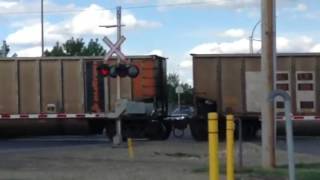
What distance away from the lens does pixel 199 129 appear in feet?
110

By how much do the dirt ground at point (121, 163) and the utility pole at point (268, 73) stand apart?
163 cm

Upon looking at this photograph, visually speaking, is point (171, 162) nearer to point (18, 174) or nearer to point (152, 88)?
point (18, 174)

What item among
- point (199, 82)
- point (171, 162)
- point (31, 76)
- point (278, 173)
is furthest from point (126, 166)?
point (31, 76)

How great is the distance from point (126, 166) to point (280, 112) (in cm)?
1573

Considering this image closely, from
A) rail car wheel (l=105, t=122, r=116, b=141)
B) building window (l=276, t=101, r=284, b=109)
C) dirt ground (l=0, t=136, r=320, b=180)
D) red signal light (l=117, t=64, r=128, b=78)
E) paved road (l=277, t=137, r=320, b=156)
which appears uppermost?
red signal light (l=117, t=64, r=128, b=78)

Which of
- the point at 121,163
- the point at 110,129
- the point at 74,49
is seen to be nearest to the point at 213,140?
the point at 121,163

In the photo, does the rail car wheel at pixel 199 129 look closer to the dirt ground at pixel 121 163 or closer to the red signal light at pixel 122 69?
the dirt ground at pixel 121 163

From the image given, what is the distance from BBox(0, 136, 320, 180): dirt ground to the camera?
1644 cm

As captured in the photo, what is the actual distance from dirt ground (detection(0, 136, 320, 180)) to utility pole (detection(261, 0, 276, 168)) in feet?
5.36

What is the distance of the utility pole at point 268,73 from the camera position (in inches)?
690

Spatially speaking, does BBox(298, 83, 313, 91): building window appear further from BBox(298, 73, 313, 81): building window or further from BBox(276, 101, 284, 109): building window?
BBox(276, 101, 284, 109): building window

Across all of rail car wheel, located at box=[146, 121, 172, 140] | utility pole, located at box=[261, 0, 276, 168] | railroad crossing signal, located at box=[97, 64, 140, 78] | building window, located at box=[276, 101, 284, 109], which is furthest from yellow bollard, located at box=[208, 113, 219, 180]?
→ rail car wheel, located at box=[146, 121, 172, 140]

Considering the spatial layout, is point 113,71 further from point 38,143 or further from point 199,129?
point 38,143

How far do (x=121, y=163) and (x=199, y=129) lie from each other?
13.8m
